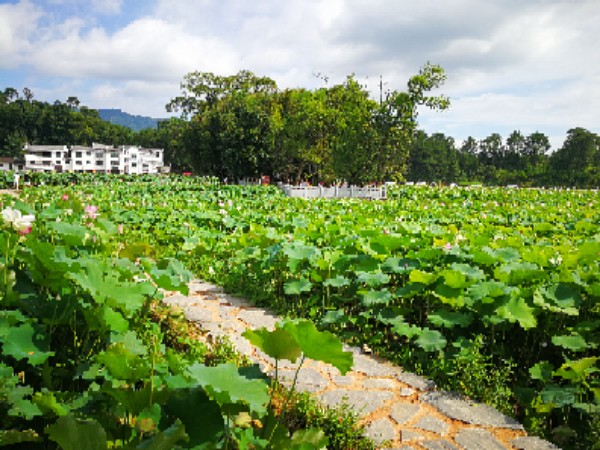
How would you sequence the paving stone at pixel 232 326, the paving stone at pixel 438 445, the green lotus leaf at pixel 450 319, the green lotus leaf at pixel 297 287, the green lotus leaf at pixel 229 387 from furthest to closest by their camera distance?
the green lotus leaf at pixel 297 287, the paving stone at pixel 232 326, the green lotus leaf at pixel 450 319, the paving stone at pixel 438 445, the green lotus leaf at pixel 229 387

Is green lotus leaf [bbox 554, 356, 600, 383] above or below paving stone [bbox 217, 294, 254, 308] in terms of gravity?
above

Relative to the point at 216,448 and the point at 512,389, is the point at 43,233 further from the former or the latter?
the point at 512,389

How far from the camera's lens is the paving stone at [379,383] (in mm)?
3086

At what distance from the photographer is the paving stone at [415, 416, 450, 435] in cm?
259

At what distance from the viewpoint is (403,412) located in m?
2.77

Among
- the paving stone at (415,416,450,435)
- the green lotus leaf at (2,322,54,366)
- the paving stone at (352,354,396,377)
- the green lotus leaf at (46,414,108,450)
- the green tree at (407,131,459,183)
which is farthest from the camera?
the green tree at (407,131,459,183)

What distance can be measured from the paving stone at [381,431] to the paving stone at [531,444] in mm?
645

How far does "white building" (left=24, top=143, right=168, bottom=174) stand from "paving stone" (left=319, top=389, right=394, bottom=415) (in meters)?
77.8

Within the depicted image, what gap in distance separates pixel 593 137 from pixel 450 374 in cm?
7082

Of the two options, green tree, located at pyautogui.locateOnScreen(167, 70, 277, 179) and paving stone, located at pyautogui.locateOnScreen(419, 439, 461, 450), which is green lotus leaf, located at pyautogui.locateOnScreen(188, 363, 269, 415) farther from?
green tree, located at pyautogui.locateOnScreen(167, 70, 277, 179)

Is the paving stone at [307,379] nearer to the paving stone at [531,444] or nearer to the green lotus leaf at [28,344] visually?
the paving stone at [531,444]

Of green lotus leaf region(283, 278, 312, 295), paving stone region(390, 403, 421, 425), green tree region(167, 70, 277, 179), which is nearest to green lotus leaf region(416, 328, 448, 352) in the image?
paving stone region(390, 403, 421, 425)

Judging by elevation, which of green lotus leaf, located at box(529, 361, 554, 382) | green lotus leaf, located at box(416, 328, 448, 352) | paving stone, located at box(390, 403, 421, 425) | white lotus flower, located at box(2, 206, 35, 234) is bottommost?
paving stone, located at box(390, 403, 421, 425)

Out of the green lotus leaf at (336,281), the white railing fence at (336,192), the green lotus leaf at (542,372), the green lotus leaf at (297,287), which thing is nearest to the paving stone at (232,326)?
the green lotus leaf at (297,287)
